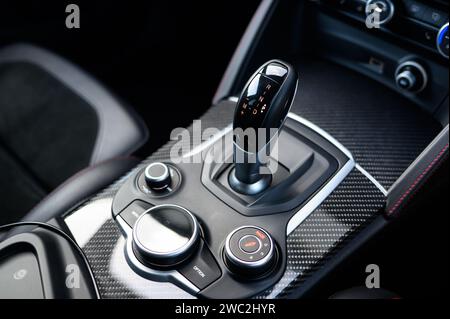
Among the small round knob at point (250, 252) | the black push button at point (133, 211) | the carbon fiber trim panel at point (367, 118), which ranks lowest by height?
the black push button at point (133, 211)

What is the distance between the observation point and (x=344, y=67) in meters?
1.05

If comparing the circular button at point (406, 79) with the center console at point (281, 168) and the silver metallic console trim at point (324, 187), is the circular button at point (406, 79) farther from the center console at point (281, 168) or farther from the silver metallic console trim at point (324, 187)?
the silver metallic console trim at point (324, 187)

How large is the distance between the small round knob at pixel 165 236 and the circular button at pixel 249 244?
0.06 meters

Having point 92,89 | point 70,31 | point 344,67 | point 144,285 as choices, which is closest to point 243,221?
point 144,285

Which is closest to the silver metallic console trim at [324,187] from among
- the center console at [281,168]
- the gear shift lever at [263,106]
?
the center console at [281,168]

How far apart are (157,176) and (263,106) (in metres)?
0.21

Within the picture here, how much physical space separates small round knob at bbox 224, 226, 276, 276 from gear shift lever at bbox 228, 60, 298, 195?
117 mm

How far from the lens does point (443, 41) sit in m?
0.85

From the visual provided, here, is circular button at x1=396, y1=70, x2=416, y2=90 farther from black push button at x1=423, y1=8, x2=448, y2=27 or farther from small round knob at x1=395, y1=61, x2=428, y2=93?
black push button at x1=423, y1=8, x2=448, y2=27

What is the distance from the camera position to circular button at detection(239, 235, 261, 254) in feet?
2.14

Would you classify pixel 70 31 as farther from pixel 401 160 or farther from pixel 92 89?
pixel 401 160

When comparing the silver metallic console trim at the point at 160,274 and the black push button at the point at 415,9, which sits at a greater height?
the black push button at the point at 415,9

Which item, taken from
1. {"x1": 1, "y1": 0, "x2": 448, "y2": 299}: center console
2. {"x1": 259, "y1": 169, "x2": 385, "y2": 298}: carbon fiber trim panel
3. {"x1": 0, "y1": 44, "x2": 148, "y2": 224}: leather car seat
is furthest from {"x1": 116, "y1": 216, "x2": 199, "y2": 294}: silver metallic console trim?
{"x1": 0, "y1": 44, "x2": 148, "y2": 224}: leather car seat

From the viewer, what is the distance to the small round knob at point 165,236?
641 mm
